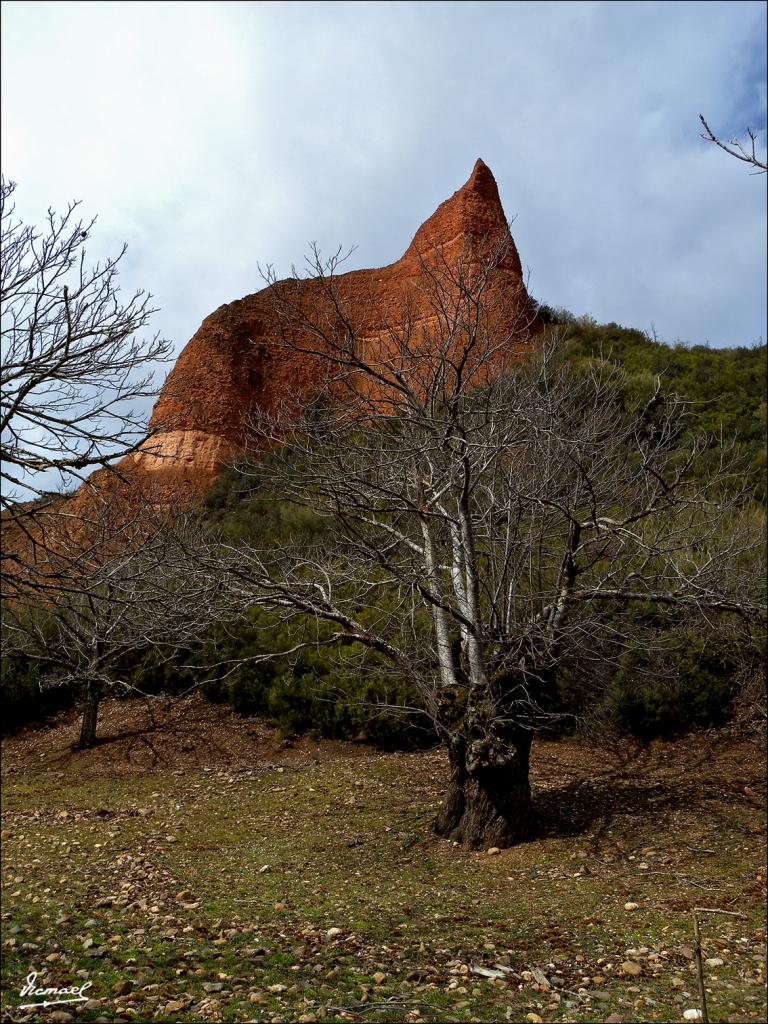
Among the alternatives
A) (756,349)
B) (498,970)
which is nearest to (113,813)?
(498,970)

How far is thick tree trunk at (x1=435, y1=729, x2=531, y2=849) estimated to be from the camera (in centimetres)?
663

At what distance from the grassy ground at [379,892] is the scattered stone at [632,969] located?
Result: 0.02m

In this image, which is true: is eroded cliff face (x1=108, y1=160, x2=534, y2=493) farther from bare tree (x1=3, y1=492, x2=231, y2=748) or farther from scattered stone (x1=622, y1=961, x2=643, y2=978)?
scattered stone (x1=622, y1=961, x2=643, y2=978)

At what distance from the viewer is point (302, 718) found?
11.5 meters

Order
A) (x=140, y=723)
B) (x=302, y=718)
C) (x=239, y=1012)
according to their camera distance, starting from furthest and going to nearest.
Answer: (x=140, y=723) < (x=302, y=718) < (x=239, y=1012)

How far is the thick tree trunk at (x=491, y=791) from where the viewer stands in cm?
663

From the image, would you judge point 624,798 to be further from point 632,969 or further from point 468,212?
point 468,212

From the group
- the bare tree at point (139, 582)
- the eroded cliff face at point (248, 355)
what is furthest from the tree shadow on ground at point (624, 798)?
the eroded cliff face at point (248, 355)

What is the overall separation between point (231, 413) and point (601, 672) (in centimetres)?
1757

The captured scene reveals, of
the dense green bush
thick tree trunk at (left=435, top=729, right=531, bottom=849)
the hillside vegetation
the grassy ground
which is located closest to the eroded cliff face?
the hillside vegetation

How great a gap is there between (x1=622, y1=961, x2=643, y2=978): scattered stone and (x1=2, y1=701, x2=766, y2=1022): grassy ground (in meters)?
0.02

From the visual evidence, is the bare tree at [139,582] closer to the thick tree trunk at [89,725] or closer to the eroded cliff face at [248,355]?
the thick tree trunk at [89,725]

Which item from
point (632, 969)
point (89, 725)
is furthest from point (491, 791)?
point (89, 725)

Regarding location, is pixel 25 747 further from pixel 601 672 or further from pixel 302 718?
pixel 601 672
